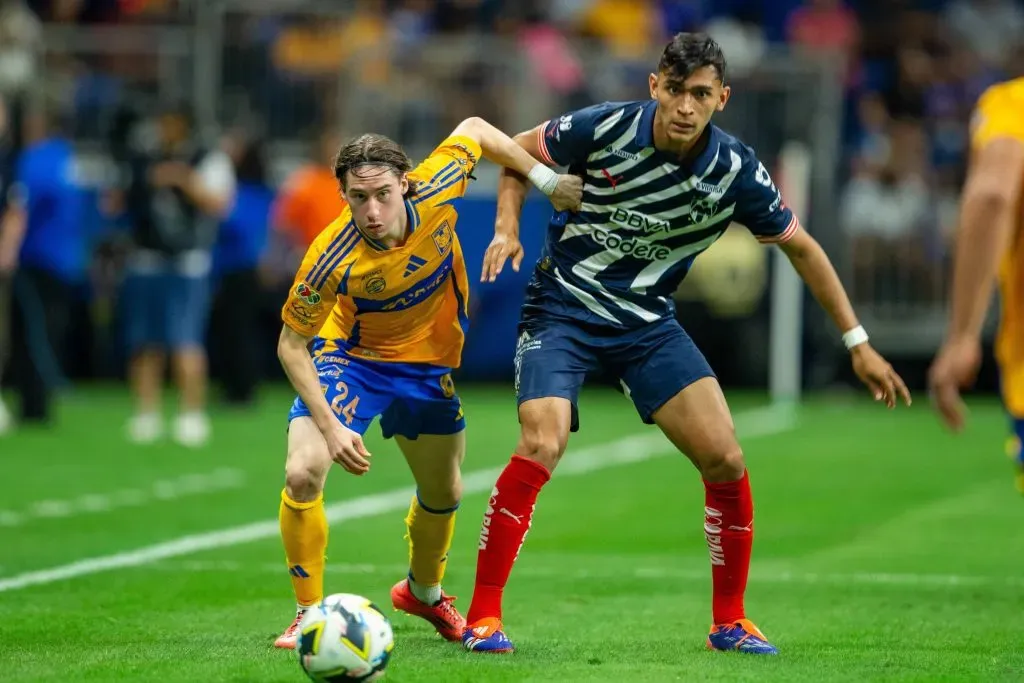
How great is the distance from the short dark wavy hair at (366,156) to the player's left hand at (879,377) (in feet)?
6.41

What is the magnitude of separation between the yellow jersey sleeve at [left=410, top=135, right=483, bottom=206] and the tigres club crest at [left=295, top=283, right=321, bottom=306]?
0.61 meters

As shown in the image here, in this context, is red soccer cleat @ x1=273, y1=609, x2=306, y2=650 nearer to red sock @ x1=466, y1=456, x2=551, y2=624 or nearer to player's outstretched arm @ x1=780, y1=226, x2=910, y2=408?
red sock @ x1=466, y1=456, x2=551, y2=624

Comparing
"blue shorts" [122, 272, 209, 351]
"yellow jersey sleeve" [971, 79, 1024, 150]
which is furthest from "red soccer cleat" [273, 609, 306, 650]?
"blue shorts" [122, 272, 209, 351]

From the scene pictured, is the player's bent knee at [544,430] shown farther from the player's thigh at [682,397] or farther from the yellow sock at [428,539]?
the yellow sock at [428,539]

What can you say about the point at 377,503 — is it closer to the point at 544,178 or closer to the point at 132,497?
the point at 132,497

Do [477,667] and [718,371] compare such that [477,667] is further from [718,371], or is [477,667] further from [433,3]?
[433,3]

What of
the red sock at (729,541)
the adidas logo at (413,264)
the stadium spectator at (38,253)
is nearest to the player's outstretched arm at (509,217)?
the adidas logo at (413,264)

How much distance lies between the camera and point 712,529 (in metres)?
7.04

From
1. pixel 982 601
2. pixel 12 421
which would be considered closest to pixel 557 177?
pixel 982 601

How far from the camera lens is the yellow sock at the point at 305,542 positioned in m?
6.81

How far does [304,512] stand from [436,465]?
0.67 meters

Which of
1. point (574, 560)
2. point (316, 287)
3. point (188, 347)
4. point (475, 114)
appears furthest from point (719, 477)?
point (475, 114)

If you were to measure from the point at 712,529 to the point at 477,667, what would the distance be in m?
1.26

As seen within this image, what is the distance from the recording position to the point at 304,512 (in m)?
6.81
